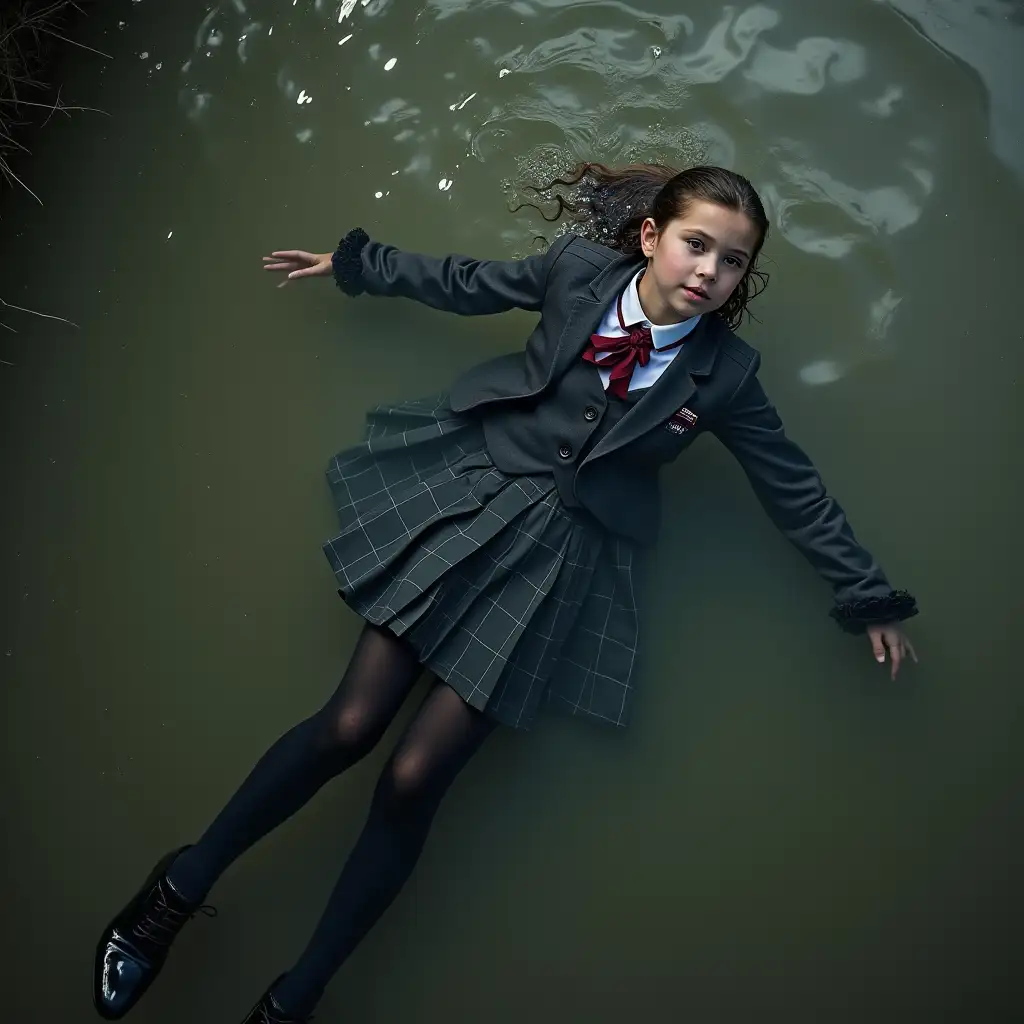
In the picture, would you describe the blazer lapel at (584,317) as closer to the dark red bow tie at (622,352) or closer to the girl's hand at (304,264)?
the dark red bow tie at (622,352)

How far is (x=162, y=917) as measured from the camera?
1.58 m

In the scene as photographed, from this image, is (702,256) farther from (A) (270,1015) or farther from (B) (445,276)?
(A) (270,1015)

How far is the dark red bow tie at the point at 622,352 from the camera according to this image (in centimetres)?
150

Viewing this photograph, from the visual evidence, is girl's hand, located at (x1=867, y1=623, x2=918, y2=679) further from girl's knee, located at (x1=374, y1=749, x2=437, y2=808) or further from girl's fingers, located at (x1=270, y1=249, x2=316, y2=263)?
girl's fingers, located at (x1=270, y1=249, x2=316, y2=263)

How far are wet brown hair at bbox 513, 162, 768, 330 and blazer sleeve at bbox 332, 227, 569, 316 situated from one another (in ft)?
0.40

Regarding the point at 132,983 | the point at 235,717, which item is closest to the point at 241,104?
the point at 235,717

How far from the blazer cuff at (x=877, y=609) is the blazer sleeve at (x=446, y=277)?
63 cm

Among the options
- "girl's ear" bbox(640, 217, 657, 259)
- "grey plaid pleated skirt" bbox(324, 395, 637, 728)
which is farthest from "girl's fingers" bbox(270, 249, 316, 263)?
"girl's ear" bbox(640, 217, 657, 259)

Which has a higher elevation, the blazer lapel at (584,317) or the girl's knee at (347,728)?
the blazer lapel at (584,317)

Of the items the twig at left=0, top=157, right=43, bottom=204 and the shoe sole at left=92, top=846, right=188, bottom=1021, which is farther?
the twig at left=0, top=157, right=43, bottom=204

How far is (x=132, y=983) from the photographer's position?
5.15 feet

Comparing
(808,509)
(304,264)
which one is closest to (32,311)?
(304,264)

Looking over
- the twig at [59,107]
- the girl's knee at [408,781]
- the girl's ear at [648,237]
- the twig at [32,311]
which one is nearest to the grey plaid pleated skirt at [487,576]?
the girl's knee at [408,781]

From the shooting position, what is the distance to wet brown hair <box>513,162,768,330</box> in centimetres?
143
